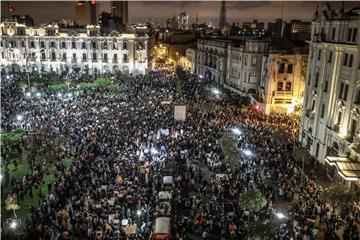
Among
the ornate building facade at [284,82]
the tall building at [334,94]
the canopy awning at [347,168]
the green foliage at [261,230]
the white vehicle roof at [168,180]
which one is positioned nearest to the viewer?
the green foliage at [261,230]

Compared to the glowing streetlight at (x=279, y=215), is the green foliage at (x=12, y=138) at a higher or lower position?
higher

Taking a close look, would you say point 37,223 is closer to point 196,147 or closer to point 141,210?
point 141,210

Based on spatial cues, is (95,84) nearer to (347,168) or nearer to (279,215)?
(347,168)

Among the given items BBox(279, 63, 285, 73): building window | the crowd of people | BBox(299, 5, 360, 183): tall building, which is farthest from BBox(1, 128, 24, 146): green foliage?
BBox(279, 63, 285, 73): building window

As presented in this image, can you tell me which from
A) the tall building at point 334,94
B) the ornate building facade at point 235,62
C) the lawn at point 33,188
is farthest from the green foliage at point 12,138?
the ornate building facade at point 235,62

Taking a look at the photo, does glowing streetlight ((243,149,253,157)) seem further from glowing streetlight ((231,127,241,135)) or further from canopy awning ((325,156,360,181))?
canopy awning ((325,156,360,181))

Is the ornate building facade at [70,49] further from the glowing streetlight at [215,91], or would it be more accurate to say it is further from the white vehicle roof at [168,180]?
the white vehicle roof at [168,180]

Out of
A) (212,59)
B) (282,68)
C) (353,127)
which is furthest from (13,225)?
(212,59)
